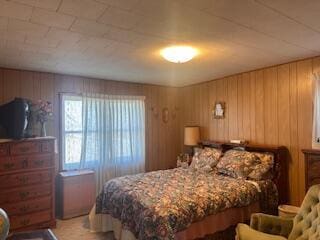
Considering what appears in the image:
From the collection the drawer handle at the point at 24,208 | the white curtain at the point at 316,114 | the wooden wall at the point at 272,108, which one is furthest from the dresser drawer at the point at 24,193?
the white curtain at the point at 316,114

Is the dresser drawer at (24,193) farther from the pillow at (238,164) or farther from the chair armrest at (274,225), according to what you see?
the chair armrest at (274,225)

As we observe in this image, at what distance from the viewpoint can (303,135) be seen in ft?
10.5

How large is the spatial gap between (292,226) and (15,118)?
3.36 meters

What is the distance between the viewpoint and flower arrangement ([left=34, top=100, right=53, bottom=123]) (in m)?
3.56

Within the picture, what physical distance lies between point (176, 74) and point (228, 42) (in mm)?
1741

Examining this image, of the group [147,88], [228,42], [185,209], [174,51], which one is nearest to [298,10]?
[228,42]

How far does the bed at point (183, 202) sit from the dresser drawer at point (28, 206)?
68 cm

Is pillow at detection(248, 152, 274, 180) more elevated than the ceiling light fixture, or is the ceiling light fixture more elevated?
the ceiling light fixture

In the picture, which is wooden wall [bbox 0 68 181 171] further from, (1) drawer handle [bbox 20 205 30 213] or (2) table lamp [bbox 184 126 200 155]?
(1) drawer handle [bbox 20 205 30 213]

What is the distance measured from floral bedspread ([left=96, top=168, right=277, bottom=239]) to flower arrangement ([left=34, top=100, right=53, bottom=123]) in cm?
144

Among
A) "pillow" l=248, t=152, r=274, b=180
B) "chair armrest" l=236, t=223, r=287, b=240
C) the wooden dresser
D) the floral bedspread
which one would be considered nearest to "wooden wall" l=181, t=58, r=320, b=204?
"pillow" l=248, t=152, r=274, b=180

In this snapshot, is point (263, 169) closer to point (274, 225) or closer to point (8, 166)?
point (274, 225)

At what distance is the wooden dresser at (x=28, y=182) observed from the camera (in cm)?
307

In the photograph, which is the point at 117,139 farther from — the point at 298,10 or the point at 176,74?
the point at 298,10
